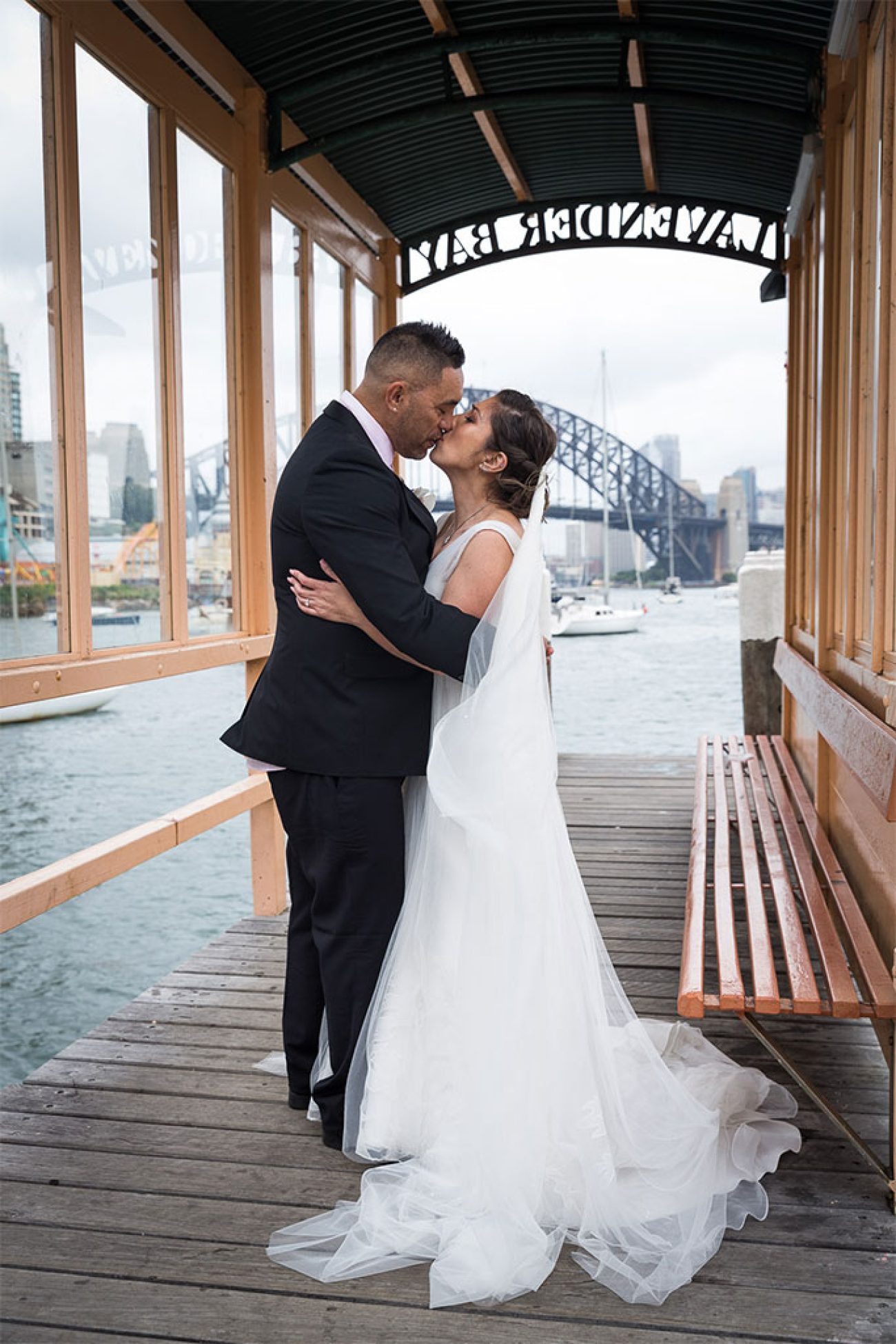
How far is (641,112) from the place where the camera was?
488 cm

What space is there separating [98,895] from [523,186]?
5269 mm

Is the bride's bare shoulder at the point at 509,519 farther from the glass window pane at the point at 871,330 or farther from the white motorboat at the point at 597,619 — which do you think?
the white motorboat at the point at 597,619

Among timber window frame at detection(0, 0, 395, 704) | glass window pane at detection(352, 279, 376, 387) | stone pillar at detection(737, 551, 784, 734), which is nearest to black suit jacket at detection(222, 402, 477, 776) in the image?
timber window frame at detection(0, 0, 395, 704)

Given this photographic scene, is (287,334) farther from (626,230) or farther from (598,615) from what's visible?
(598,615)

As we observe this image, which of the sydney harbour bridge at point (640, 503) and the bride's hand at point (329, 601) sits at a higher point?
the sydney harbour bridge at point (640, 503)

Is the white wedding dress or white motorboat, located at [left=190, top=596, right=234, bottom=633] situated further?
white motorboat, located at [left=190, top=596, right=234, bottom=633]

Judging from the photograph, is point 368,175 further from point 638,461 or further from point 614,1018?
point 638,461

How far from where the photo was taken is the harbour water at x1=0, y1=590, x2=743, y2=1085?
5.82m

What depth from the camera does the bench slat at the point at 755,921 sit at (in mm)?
2414

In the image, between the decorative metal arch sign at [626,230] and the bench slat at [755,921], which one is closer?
the bench slat at [755,921]

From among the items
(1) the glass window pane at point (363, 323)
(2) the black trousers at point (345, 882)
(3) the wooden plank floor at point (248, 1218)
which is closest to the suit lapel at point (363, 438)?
(2) the black trousers at point (345, 882)

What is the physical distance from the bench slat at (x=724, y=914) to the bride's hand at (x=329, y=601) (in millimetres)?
1054

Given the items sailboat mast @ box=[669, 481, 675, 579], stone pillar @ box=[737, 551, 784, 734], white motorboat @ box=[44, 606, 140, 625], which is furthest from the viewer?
sailboat mast @ box=[669, 481, 675, 579]

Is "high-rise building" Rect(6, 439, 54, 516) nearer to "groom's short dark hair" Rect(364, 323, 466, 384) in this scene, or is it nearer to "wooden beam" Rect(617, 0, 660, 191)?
"groom's short dark hair" Rect(364, 323, 466, 384)
